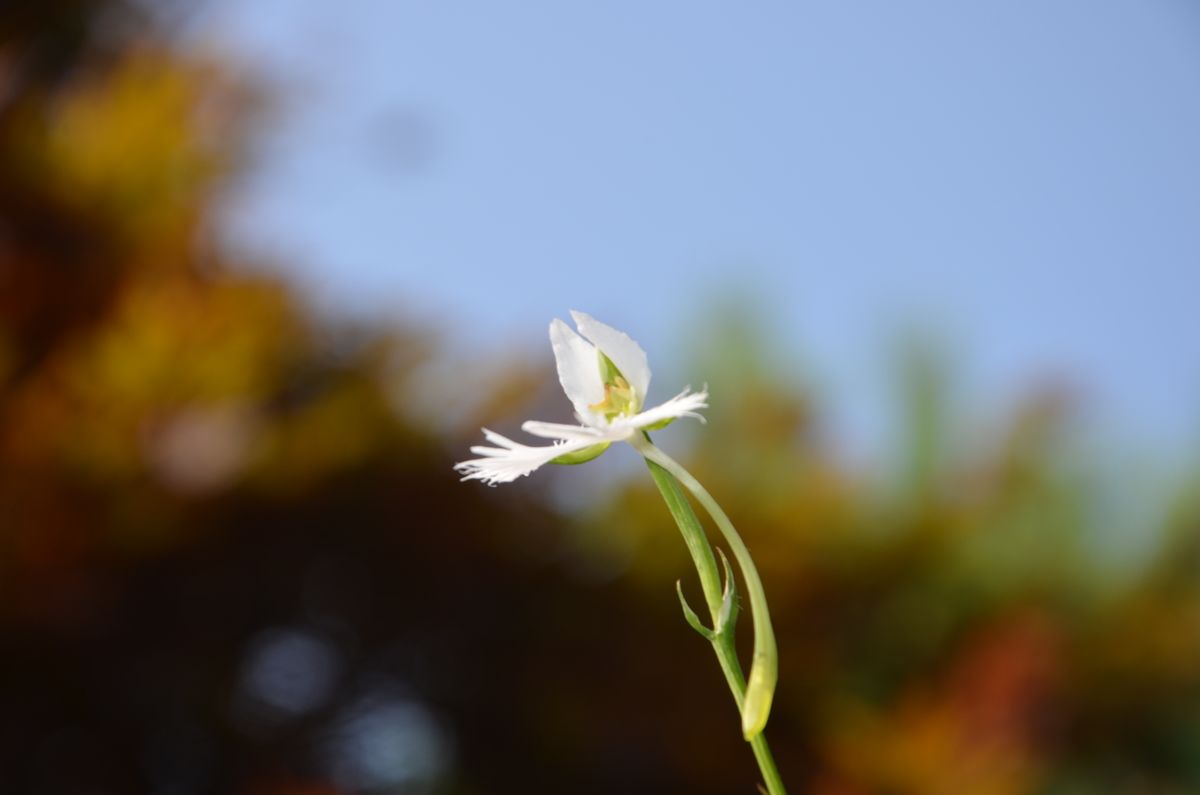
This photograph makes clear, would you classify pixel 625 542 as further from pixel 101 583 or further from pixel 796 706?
pixel 101 583

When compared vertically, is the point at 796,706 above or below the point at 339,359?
below

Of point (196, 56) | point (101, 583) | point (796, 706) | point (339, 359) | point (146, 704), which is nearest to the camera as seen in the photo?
point (101, 583)

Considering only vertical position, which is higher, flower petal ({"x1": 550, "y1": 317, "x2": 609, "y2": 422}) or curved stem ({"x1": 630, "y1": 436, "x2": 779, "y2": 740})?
flower petal ({"x1": 550, "y1": 317, "x2": 609, "y2": 422})

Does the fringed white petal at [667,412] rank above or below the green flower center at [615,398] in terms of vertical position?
above

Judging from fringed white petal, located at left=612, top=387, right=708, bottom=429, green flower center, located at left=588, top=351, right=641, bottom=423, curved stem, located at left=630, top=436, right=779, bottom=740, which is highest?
fringed white petal, located at left=612, top=387, right=708, bottom=429

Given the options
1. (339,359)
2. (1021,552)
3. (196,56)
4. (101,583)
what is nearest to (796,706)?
(1021,552)
